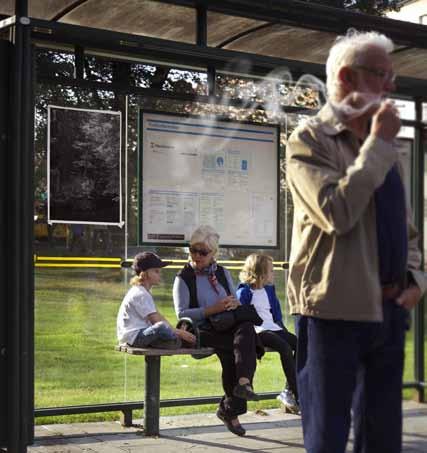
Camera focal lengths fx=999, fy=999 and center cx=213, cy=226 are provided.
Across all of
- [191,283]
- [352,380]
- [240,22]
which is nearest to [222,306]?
[191,283]

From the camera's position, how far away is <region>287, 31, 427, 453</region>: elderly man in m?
2.92

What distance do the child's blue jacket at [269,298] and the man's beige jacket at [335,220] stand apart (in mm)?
3685

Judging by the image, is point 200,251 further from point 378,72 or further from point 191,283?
point 378,72

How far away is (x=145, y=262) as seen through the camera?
20.4ft

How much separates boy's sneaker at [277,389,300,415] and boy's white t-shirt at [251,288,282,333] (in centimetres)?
46

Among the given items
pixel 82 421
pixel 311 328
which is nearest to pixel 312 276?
pixel 311 328

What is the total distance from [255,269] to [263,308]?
0.89 feet

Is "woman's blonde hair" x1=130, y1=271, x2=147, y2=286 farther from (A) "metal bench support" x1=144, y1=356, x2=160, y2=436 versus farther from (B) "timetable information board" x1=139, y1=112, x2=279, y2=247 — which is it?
(A) "metal bench support" x1=144, y1=356, x2=160, y2=436

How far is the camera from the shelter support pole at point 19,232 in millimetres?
4762

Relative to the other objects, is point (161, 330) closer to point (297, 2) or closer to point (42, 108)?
point (42, 108)

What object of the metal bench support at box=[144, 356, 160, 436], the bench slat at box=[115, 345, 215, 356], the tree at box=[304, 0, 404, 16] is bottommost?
the metal bench support at box=[144, 356, 160, 436]

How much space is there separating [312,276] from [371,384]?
373mm

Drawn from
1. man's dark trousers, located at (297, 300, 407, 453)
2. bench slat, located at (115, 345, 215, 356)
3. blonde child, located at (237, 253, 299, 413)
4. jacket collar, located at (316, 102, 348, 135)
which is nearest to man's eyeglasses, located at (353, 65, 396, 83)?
jacket collar, located at (316, 102, 348, 135)

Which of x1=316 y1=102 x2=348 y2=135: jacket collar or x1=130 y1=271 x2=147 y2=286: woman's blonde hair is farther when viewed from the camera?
x1=130 y1=271 x2=147 y2=286: woman's blonde hair
